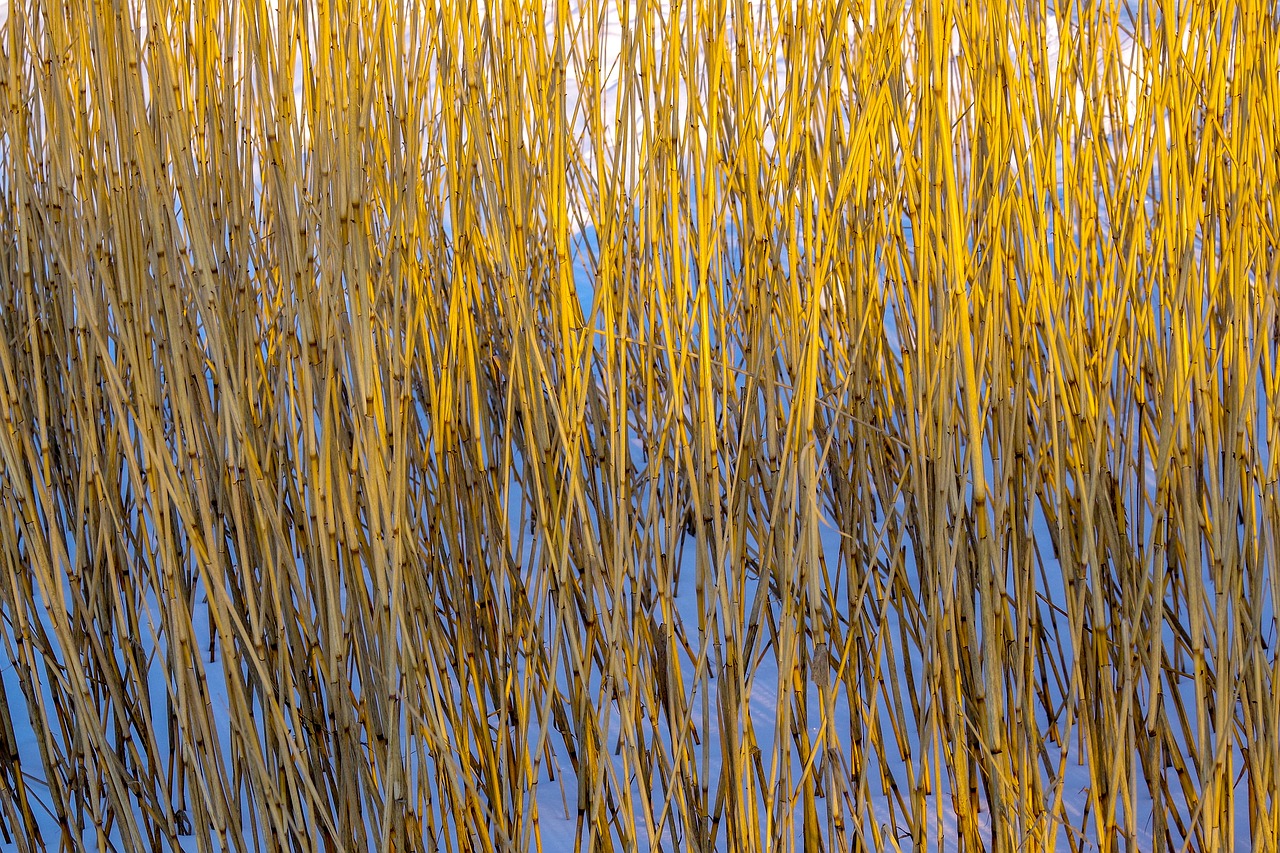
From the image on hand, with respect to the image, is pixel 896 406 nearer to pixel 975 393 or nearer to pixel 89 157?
pixel 975 393

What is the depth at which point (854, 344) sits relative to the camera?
2.85 ft

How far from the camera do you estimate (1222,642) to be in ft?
2.60

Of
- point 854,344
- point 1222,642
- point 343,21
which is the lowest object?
point 1222,642

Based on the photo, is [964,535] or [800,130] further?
[964,535]

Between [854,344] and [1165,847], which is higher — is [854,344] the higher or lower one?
the higher one

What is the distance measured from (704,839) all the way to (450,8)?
700 millimetres

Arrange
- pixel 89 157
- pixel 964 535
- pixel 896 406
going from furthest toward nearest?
pixel 896 406 → pixel 964 535 → pixel 89 157

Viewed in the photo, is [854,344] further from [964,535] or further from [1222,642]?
[1222,642]

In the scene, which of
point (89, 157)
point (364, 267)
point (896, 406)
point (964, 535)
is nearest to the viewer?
point (364, 267)

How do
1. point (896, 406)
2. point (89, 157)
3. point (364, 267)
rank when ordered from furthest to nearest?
1. point (896, 406)
2. point (89, 157)
3. point (364, 267)

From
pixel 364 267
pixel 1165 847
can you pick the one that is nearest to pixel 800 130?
pixel 364 267

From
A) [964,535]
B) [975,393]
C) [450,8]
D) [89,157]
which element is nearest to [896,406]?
[964,535]

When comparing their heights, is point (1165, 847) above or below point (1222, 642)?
below

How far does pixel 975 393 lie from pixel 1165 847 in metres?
0.49
